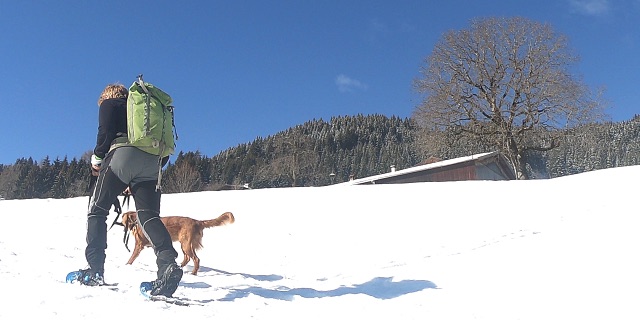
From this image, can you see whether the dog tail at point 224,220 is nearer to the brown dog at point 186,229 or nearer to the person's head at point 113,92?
the brown dog at point 186,229

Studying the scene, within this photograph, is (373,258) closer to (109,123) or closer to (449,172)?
(109,123)

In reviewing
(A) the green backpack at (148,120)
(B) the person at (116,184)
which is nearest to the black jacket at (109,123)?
(B) the person at (116,184)

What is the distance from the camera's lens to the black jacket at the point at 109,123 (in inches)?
172

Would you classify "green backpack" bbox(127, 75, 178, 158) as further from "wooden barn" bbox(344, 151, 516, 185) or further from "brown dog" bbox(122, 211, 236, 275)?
"wooden barn" bbox(344, 151, 516, 185)

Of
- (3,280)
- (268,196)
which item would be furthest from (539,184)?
(3,280)

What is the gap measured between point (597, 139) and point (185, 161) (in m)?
55.9

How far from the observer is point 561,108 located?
966 inches

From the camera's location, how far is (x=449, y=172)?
117 feet

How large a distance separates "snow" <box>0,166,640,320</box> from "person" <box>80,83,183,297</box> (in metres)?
0.39

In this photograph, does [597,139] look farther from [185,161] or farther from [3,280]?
[185,161]

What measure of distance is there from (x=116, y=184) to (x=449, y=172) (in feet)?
109

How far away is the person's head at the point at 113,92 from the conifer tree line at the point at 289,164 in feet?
149

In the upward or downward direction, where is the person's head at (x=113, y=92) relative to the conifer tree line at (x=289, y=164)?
downward

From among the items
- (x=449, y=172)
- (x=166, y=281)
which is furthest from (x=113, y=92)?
(x=449, y=172)
